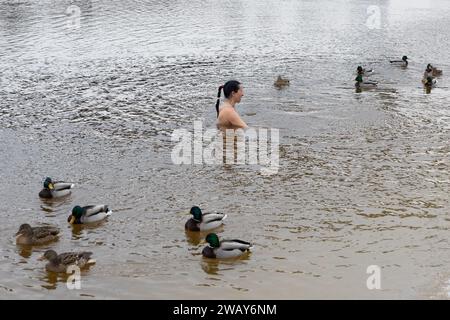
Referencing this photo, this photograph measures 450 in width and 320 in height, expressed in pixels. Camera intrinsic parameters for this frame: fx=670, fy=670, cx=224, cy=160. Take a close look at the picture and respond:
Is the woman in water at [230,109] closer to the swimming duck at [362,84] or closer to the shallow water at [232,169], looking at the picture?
the shallow water at [232,169]

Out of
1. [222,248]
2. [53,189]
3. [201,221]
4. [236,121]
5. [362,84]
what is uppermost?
[362,84]

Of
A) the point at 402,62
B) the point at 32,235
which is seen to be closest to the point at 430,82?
the point at 402,62

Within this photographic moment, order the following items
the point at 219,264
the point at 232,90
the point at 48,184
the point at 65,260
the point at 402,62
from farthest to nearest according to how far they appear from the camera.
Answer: the point at 402,62 → the point at 232,90 → the point at 48,184 → the point at 219,264 → the point at 65,260

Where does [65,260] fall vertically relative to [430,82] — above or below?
below

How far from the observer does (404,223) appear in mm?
11484

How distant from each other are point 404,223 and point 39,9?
119 ft

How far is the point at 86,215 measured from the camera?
11531mm

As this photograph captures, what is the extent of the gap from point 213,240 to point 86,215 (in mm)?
2511

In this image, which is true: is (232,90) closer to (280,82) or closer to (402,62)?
(280,82)

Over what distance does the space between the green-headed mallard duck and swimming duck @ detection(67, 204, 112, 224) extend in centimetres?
156

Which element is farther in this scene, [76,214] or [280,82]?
[280,82]

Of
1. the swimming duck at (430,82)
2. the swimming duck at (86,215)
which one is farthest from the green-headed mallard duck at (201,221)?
the swimming duck at (430,82)

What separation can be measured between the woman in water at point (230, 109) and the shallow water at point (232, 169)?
0.59 metres
